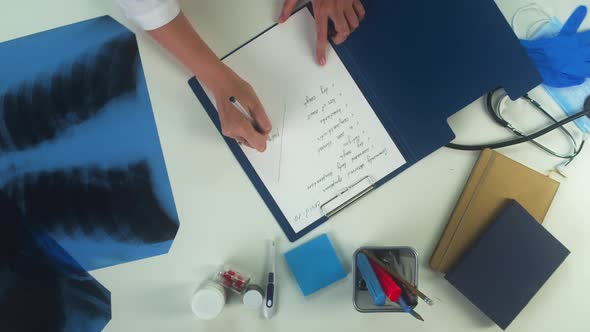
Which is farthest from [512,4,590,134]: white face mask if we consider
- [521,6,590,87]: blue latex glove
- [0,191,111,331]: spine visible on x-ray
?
[0,191,111,331]: spine visible on x-ray

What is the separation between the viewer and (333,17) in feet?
2.01

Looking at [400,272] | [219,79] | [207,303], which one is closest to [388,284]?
[400,272]

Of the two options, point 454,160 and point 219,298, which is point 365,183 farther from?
point 219,298

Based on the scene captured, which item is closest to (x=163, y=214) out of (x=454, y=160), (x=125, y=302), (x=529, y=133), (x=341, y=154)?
(x=125, y=302)

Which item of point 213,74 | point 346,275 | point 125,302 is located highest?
point 213,74

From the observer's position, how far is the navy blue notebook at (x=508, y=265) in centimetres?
59

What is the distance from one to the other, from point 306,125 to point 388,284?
0.25 meters

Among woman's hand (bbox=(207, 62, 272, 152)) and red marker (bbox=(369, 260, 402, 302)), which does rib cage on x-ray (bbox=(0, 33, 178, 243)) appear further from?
red marker (bbox=(369, 260, 402, 302))

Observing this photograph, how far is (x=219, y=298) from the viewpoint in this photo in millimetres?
577

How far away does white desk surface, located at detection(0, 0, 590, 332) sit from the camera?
1.99 ft

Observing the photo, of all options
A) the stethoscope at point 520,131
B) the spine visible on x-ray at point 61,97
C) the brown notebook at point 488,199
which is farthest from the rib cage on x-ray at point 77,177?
the stethoscope at point 520,131

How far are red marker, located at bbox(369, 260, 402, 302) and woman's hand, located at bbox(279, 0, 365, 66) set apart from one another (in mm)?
308

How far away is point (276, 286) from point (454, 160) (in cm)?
33

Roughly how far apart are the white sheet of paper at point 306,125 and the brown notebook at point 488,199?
0.12 meters
